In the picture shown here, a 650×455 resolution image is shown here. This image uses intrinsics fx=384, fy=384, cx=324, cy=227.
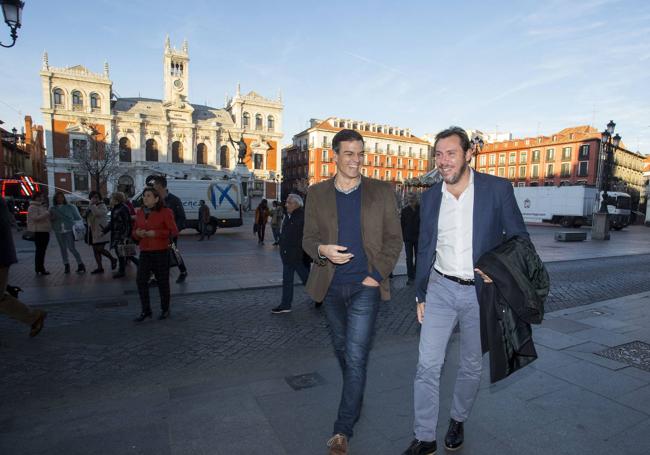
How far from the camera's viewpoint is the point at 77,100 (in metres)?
48.5

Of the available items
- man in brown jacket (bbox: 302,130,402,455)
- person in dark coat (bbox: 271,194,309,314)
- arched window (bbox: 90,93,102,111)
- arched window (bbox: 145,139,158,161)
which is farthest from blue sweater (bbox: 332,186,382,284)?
arched window (bbox: 90,93,102,111)

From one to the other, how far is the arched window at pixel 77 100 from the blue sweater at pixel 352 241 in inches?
2262

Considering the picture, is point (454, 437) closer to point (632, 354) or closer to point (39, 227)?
point (632, 354)

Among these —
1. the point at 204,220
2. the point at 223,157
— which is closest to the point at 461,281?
the point at 204,220

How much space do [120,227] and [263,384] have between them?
19.0 ft

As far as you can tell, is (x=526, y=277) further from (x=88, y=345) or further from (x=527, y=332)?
(x=88, y=345)

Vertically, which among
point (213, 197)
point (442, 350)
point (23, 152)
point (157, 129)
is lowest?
point (442, 350)

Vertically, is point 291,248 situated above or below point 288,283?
above

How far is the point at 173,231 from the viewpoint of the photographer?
548cm

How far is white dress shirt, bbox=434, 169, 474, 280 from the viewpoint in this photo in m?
2.44

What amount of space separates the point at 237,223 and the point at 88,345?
1556 cm

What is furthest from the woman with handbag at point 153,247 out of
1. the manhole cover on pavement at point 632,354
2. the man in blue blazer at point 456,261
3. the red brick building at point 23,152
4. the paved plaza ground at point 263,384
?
the red brick building at point 23,152

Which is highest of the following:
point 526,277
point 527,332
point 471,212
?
point 471,212

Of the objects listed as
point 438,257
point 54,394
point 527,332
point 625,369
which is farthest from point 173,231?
point 625,369
